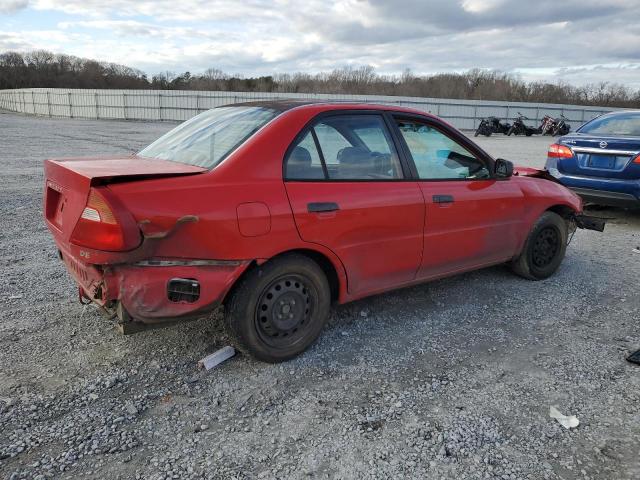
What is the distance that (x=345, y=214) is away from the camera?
10.6ft

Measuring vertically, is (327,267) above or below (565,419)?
above

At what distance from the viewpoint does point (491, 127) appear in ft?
91.6

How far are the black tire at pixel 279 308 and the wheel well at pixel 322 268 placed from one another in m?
0.02

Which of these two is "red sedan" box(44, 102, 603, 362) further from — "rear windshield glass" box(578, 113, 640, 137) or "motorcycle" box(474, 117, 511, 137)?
"motorcycle" box(474, 117, 511, 137)

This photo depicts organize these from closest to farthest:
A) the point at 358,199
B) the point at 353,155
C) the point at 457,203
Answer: the point at 358,199 → the point at 353,155 → the point at 457,203

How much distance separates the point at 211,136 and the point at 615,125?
259 inches

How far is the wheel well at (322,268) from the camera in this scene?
117 inches

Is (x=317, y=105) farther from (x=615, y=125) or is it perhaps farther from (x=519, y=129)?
(x=519, y=129)

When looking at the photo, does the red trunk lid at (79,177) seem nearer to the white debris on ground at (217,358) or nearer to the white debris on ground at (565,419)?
the white debris on ground at (217,358)

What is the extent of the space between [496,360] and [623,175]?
182 inches

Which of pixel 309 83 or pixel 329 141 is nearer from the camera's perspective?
pixel 329 141

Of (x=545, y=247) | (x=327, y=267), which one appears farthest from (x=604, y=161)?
(x=327, y=267)

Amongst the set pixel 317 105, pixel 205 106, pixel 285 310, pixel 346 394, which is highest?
pixel 317 105

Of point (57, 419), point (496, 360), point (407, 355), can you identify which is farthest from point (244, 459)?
point (496, 360)
